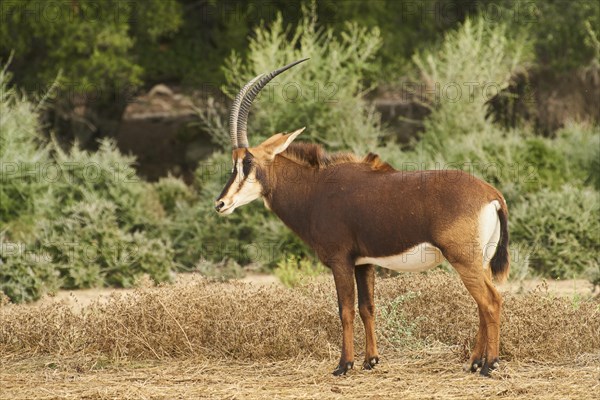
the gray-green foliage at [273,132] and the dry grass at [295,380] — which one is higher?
the gray-green foliage at [273,132]

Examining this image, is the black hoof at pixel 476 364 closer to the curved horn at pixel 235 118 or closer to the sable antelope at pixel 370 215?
the sable antelope at pixel 370 215

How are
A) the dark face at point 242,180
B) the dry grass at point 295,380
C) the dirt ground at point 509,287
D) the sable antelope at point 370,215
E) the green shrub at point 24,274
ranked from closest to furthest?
the dry grass at point 295,380, the sable antelope at point 370,215, the dark face at point 242,180, the dirt ground at point 509,287, the green shrub at point 24,274

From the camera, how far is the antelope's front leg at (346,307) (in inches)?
279

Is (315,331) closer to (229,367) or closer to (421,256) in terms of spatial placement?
(229,367)

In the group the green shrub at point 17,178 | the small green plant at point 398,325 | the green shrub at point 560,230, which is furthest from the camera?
the green shrub at point 17,178

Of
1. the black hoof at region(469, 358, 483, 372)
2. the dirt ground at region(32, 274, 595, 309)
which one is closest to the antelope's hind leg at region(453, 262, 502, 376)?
the black hoof at region(469, 358, 483, 372)

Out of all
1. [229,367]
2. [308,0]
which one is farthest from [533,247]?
[308,0]

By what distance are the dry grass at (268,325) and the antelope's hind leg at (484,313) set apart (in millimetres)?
500

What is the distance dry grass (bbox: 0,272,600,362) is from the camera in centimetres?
775

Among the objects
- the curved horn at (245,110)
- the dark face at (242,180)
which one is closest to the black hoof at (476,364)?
the dark face at (242,180)

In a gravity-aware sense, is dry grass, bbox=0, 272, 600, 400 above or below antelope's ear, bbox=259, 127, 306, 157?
below

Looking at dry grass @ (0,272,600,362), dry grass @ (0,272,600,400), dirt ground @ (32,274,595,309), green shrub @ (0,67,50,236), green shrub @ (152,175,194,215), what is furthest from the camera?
green shrub @ (152,175,194,215)

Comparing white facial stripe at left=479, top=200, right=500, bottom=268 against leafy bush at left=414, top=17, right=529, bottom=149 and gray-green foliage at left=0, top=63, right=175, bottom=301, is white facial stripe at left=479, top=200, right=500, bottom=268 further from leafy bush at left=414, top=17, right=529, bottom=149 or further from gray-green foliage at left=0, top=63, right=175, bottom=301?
leafy bush at left=414, top=17, right=529, bottom=149

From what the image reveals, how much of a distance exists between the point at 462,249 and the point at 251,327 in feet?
6.70
